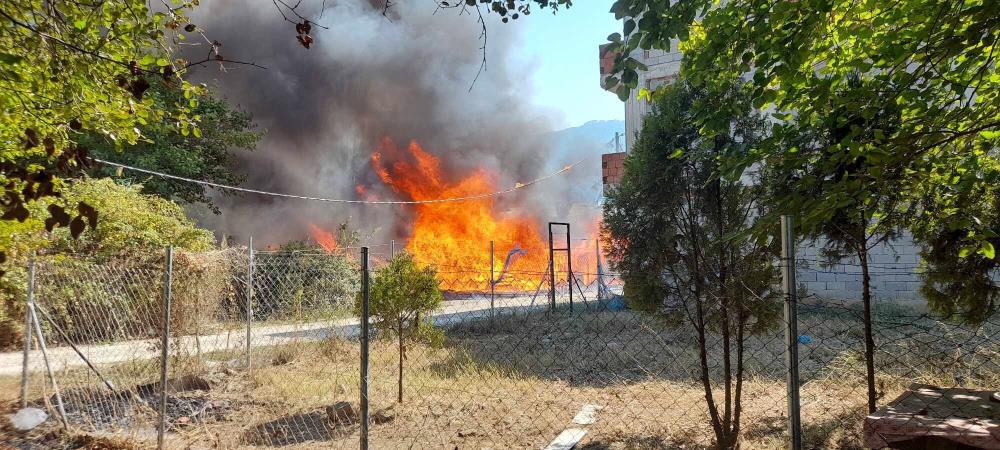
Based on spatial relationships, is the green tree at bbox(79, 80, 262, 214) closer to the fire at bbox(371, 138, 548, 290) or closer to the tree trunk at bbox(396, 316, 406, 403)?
the fire at bbox(371, 138, 548, 290)

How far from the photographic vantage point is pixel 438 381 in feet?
24.1

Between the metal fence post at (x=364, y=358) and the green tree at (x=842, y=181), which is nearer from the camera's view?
the green tree at (x=842, y=181)

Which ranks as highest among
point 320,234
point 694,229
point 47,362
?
point 320,234

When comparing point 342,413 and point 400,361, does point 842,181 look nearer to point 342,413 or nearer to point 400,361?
point 400,361

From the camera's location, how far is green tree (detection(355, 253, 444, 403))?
641 cm

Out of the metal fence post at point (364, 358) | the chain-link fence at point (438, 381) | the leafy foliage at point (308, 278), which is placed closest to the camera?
the metal fence post at point (364, 358)

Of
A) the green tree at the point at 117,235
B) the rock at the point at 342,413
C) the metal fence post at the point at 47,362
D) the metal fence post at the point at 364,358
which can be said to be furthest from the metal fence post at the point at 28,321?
the metal fence post at the point at 364,358

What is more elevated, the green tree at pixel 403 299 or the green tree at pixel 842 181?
the green tree at pixel 842 181

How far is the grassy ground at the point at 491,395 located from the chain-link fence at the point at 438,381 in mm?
31

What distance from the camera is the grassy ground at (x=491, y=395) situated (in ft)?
16.8

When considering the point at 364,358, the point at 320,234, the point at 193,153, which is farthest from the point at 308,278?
the point at 364,358

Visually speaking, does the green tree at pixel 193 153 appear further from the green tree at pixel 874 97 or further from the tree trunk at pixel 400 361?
the green tree at pixel 874 97

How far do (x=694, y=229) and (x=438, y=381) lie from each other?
4029 mm

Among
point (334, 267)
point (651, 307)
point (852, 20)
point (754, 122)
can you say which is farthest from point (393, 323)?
point (334, 267)
